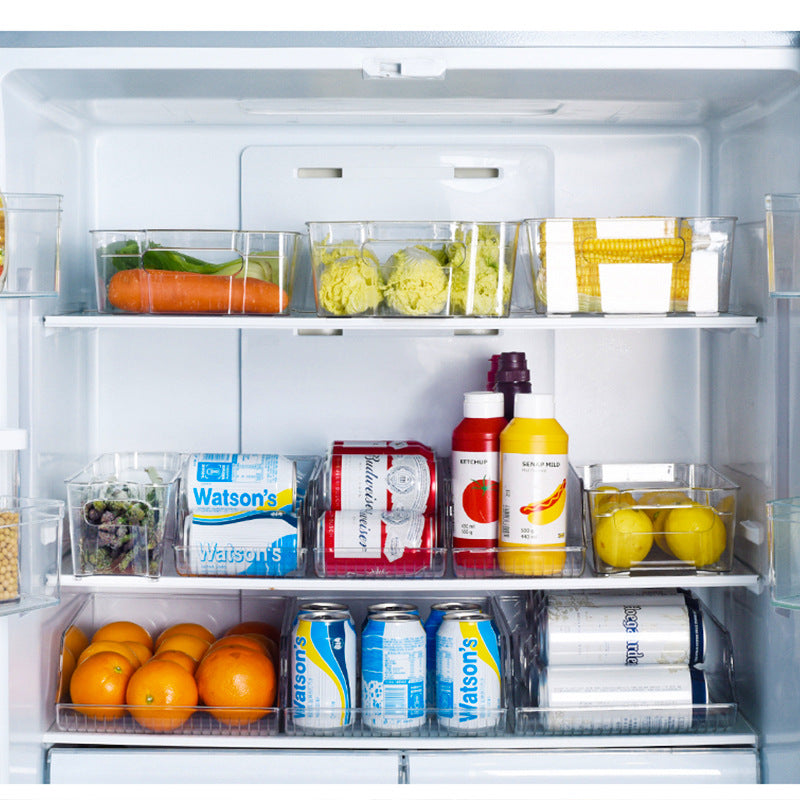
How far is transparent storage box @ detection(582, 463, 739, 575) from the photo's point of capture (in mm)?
1557

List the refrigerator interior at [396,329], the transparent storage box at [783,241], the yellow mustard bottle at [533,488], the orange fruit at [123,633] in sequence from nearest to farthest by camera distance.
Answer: the transparent storage box at [783,241] → the yellow mustard bottle at [533,488] → the refrigerator interior at [396,329] → the orange fruit at [123,633]

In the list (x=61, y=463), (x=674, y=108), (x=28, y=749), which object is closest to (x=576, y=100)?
(x=674, y=108)

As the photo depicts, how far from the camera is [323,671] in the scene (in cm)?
155

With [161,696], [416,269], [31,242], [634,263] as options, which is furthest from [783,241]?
[161,696]

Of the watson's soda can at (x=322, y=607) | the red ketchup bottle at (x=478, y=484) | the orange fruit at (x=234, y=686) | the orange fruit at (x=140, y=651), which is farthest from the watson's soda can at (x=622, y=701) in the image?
the orange fruit at (x=140, y=651)

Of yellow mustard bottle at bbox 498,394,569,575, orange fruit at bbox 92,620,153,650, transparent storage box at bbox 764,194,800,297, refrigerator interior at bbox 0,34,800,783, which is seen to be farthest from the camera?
orange fruit at bbox 92,620,153,650

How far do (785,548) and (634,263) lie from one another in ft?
1.57

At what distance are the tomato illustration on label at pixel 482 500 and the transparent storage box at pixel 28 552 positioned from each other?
2.04 feet

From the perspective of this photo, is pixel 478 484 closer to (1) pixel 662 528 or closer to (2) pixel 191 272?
(1) pixel 662 528

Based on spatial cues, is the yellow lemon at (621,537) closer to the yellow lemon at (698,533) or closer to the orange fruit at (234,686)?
the yellow lemon at (698,533)

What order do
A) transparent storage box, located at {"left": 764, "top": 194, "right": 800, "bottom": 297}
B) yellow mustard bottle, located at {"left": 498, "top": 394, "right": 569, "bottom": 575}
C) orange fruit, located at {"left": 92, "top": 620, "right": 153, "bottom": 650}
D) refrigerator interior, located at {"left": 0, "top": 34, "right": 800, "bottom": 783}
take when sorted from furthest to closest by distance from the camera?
1. orange fruit, located at {"left": 92, "top": 620, "right": 153, "bottom": 650}
2. refrigerator interior, located at {"left": 0, "top": 34, "right": 800, "bottom": 783}
3. yellow mustard bottle, located at {"left": 498, "top": 394, "right": 569, "bottom": 575}
4. transparent storage box, located at {"left": 764, "top": 194, "right": 800, "bottom": 297}

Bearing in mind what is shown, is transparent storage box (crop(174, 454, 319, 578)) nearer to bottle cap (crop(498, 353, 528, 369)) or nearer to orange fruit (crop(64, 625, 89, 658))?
orange fruit (crop(64, 625, 89, 658))

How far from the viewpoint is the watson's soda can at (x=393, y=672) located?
1534 millimetres

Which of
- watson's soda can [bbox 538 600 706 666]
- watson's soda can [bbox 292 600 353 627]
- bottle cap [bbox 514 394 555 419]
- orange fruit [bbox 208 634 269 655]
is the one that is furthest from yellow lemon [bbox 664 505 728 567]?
orange fruit [bbox 208 634 269 655]
